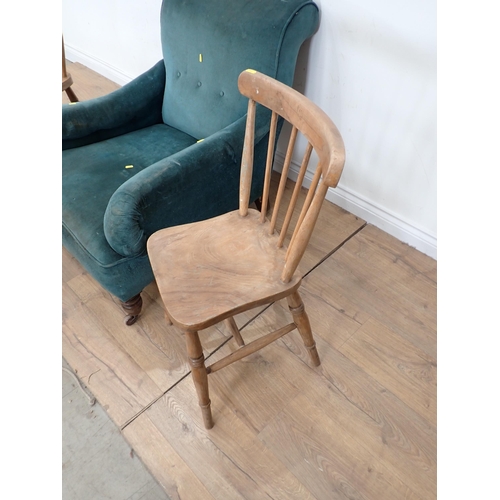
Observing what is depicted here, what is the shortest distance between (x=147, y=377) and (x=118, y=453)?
248mm

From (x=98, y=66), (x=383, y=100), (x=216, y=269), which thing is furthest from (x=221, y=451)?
(x=98, y=66)

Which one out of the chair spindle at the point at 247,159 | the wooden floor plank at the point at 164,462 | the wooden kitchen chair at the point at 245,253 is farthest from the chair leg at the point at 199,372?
the chair spindle at the point at 247,159

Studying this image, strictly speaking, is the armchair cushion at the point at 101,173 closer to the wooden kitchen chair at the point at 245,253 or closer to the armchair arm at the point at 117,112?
the armchair arm at the point at 117,112

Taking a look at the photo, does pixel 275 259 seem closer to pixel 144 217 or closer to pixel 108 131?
pixel 144 217

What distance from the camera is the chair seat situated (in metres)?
1.00

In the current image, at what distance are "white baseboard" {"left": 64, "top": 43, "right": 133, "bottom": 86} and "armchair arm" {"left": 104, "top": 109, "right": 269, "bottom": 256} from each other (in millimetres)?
1754

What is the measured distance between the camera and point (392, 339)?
1.44 metres

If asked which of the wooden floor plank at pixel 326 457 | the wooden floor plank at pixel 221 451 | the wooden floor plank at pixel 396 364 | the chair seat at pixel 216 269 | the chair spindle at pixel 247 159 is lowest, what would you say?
the wooden floor plank at pixel 221 451

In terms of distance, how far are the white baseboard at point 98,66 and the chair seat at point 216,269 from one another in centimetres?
202

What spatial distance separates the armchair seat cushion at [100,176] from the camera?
1306mm
